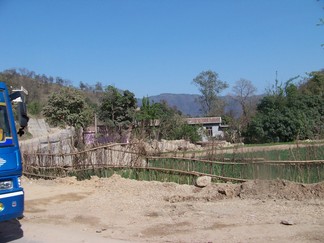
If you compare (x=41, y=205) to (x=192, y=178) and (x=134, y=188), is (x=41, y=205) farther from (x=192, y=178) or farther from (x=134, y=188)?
(x=192, y=178)

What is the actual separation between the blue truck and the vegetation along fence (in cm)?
629

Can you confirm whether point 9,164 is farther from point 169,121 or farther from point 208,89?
point 208,89

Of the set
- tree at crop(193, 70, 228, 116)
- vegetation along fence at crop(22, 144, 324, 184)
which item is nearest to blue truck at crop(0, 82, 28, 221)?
vegetation along fence at crop(22, 144, 324, 184)

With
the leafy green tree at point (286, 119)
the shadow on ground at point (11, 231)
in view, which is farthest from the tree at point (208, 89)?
the shadow on ground at point (11, 231)

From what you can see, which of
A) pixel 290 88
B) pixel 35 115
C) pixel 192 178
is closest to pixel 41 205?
pixel 192 178

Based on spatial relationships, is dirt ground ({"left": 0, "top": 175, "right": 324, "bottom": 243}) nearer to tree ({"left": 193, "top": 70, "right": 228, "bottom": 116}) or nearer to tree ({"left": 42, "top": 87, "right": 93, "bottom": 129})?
tree ({"left": 42, "top": 87, "right": 93, "bottom": 129})

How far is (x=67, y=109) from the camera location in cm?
4169

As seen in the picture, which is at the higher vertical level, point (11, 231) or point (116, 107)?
point (116, 107)

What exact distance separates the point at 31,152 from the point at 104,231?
988 centimetres

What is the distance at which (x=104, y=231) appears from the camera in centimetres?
746

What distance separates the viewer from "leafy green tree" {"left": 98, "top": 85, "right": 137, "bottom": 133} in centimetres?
3659

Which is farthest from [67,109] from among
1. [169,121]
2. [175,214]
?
[175,214]

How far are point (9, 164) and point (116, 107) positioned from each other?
30.8m

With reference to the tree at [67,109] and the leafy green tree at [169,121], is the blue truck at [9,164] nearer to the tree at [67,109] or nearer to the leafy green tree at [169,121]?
the leafy green tree at [169,121]
